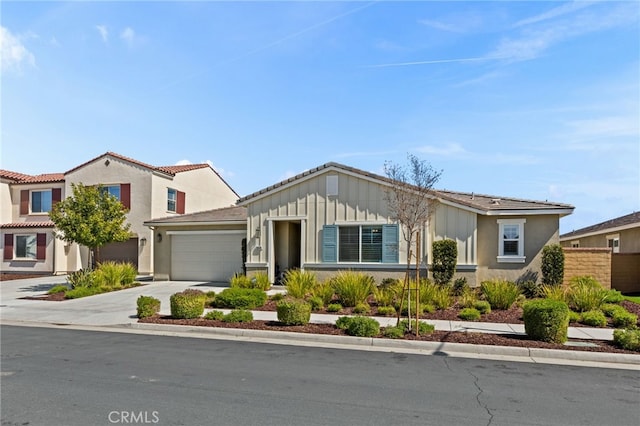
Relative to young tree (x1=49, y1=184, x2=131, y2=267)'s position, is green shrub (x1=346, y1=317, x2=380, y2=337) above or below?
below

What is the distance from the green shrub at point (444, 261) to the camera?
17.1m

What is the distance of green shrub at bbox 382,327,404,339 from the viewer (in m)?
9.90

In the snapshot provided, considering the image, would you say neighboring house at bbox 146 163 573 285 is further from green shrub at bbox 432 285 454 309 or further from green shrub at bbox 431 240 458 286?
green shrub at bbox 432 285 454 309

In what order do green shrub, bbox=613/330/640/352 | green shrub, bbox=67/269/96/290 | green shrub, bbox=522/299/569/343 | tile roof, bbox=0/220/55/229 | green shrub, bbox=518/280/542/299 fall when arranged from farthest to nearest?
1. tile roof, bbox=0/220/55/229
2. green shrub, bbox=67/269/96/290
3. green shrub, bbox=518/280/542/299
4. green shrub, bbox=522/299/569/343
5. green shrub, bbox=613/330/640/352

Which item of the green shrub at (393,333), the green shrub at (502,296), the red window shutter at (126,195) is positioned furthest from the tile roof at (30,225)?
the green shrub at (502,296)

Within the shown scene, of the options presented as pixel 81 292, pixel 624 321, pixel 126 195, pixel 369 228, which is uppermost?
pixel 126 195

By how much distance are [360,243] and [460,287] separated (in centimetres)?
420

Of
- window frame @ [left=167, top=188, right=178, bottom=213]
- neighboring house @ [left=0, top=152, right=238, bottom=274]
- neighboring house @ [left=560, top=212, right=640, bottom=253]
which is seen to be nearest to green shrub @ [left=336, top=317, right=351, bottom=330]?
neighboring house @ [left=560, top=212, right=640, bottom=253]

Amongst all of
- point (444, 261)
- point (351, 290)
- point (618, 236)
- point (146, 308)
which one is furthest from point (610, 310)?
point (618, 236)

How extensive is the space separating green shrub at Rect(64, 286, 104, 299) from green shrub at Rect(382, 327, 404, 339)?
44.3 ft

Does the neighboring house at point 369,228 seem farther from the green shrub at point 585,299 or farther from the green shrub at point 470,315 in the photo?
the green shrub at point 470,315

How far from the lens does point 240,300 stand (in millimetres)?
14609

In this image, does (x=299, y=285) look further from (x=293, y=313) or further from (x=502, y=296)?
(x=502, y=296)

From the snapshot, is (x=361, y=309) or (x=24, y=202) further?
(x=24, y=202)
